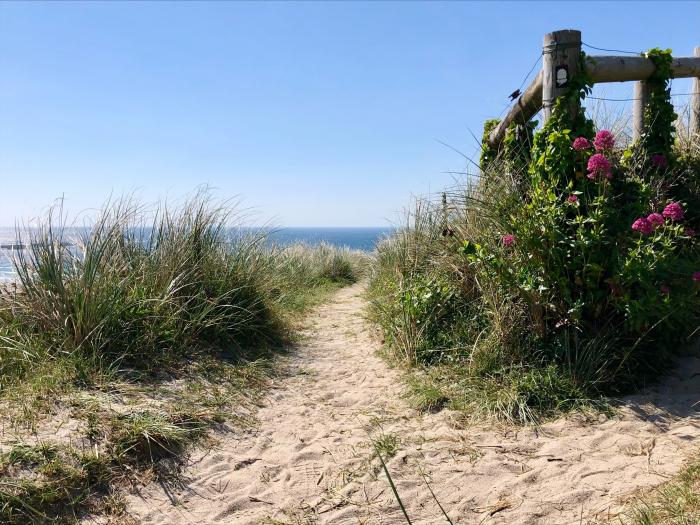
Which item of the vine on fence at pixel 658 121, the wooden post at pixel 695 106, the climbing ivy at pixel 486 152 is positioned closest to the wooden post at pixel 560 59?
the vine on fence at pixel 658 121

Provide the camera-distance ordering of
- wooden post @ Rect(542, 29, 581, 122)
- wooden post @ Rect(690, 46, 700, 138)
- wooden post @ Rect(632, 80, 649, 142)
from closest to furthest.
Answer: wooden post @ Rect(542, 29, 581, 122) → wooden post @ Rect(632, 80, 649, 142) → wooden post @ Rect(690, 46, 700, 138)

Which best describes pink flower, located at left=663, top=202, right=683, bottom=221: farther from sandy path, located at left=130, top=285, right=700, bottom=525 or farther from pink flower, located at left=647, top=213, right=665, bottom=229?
sandy path, located at left=130, top=285, right=700, bottom=525

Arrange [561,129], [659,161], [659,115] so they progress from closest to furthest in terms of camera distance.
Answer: [561,129], [659,161], [659,115]

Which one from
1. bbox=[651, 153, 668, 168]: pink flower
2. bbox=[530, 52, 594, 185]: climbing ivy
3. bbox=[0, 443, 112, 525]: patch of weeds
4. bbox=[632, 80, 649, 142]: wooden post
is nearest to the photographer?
bbox=[0, 443, 112, 525]: patch of weeds

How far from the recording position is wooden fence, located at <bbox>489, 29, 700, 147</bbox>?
4734 mm

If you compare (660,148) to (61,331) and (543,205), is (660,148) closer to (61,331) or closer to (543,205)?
(543,205)

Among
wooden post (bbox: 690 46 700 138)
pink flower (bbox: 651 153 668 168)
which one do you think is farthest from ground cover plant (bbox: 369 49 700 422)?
wooden post (bbox: 690 46 700 138)

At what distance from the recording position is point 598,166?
13.6 ft

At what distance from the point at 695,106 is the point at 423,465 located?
6.05 m

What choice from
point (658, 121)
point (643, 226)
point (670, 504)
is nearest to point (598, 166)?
point (643, 226)

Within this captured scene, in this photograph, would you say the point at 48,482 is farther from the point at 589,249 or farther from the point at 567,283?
the point at 589,249

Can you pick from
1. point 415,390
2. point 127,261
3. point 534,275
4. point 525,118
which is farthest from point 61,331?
point 525,118

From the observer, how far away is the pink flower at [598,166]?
416cm

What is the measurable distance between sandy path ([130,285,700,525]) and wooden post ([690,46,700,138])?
12.1ft
